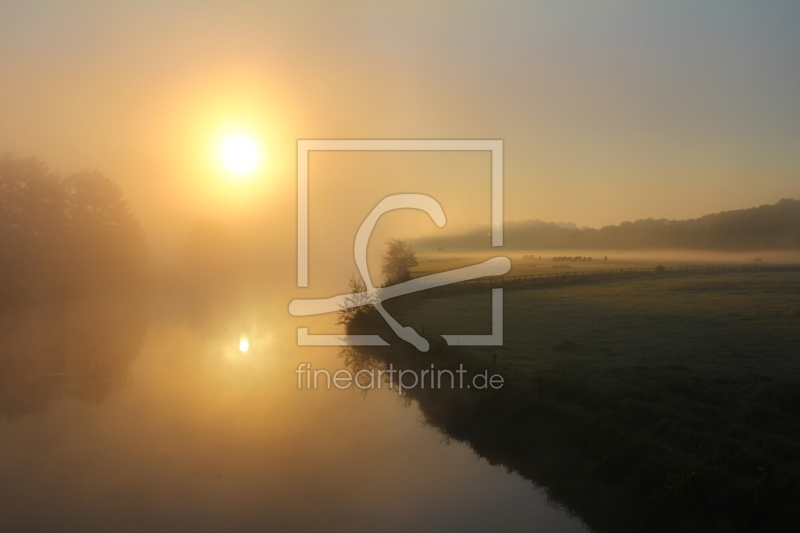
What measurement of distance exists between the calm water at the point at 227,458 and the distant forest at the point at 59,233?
18.6m

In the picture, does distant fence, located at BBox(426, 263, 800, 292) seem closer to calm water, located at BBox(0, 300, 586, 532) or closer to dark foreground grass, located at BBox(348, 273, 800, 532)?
dark foreground grass, located at BBox(348, 273, 800, 532)

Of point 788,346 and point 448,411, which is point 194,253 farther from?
point 788,346

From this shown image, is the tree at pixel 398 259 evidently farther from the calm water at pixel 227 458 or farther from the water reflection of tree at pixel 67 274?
the water reflection of tree at pixel 67 274

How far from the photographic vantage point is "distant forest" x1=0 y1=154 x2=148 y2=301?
1500 inches

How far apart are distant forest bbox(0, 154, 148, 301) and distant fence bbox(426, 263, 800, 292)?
28.1 metres

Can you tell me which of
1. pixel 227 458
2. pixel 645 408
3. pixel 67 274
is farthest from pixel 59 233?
pixel 645 408

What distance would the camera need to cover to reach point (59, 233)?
40656 mm

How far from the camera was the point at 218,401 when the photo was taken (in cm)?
1753

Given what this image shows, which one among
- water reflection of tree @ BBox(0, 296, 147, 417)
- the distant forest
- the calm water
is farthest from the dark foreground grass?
the distant forest

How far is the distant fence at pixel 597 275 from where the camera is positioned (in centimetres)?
3039

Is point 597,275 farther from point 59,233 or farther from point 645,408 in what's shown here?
point 59,233

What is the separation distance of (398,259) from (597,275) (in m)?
11.8

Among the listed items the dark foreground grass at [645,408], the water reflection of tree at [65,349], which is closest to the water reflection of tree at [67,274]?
the water reflection of tree at [65,349]

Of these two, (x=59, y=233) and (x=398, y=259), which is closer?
(x=398, y=259)
